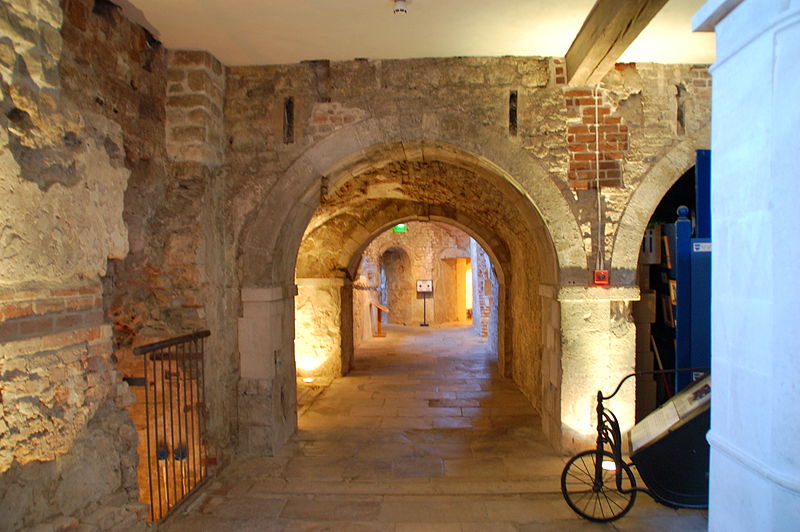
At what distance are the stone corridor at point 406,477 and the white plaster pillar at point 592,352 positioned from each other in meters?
0.60

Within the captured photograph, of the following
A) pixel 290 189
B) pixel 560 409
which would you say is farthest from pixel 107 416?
pixel 560 409

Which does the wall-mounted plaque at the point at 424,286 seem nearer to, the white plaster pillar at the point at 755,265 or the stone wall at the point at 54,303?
the stone wall at the point at 54,303

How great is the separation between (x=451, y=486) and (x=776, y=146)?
132 inches

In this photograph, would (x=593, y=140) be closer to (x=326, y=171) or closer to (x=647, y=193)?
(x=647, y=193)

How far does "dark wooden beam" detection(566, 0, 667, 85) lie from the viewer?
288 centimetres

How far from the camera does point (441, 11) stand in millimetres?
3301

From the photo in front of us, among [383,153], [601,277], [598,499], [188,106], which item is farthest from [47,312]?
[601,277]

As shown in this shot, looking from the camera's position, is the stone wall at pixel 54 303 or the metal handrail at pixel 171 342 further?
the metal handrail at pixel 171 342

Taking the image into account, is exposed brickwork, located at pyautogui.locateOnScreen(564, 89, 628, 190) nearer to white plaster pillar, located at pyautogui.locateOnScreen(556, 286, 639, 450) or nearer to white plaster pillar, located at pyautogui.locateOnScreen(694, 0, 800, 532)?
white plaster pillar, located at pyautogui.locateOnScreen(556, 286, 639, 450)

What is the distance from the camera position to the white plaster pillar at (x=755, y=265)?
1.20 meters

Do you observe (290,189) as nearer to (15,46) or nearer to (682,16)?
(15,46)

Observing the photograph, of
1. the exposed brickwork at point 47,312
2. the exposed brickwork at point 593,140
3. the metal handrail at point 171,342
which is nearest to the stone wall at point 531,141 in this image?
the exposed brickwork at point 593,140

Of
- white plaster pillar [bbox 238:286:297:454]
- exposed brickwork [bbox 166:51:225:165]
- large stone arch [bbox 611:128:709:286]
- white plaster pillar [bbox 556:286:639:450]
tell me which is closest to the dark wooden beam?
large stone arch [bbox 611:128:709:286]

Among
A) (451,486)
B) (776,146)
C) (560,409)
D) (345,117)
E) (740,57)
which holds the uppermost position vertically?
(345,117)
